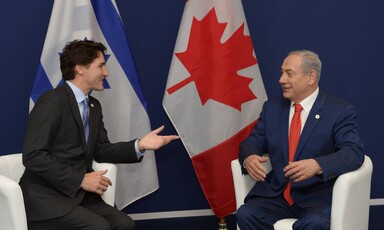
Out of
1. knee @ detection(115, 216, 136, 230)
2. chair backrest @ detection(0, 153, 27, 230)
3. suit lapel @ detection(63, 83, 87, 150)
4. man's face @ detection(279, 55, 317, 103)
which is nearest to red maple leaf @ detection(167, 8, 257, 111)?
man's face @ detection(279, 55, 317, 103)

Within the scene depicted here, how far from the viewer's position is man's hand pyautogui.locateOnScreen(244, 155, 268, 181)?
3432mm

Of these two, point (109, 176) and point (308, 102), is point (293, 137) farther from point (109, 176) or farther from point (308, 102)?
point (109, 176)

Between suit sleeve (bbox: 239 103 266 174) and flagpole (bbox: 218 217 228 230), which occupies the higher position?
suit sleeve (bbox: 239 103 266 174)

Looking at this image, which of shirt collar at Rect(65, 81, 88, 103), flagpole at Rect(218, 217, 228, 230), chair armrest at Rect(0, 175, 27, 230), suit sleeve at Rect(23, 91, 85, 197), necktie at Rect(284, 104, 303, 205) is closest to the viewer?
chair armrest at Rect(0, 175, 27, 230)

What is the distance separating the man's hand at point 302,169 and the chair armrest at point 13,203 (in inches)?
52.1

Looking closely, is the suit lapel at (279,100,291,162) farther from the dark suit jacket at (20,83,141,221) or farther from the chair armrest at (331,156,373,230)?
the dark suit jacket at (20,83,141,221)

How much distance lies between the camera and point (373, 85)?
16.2ft

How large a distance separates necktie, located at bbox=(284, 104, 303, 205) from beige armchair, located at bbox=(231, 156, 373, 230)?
0.21 metres

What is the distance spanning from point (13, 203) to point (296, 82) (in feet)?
5.37

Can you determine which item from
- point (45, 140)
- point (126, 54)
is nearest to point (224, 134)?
point (126, 54)

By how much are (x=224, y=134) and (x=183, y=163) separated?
640 millimetres

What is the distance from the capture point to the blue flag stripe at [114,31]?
13.9 ft

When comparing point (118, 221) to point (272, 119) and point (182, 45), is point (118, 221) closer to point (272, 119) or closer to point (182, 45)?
point (272, 119)

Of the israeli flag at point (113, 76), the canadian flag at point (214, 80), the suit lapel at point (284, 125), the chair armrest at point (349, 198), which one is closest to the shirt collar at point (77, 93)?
the israeli flag at point (113, 76)
